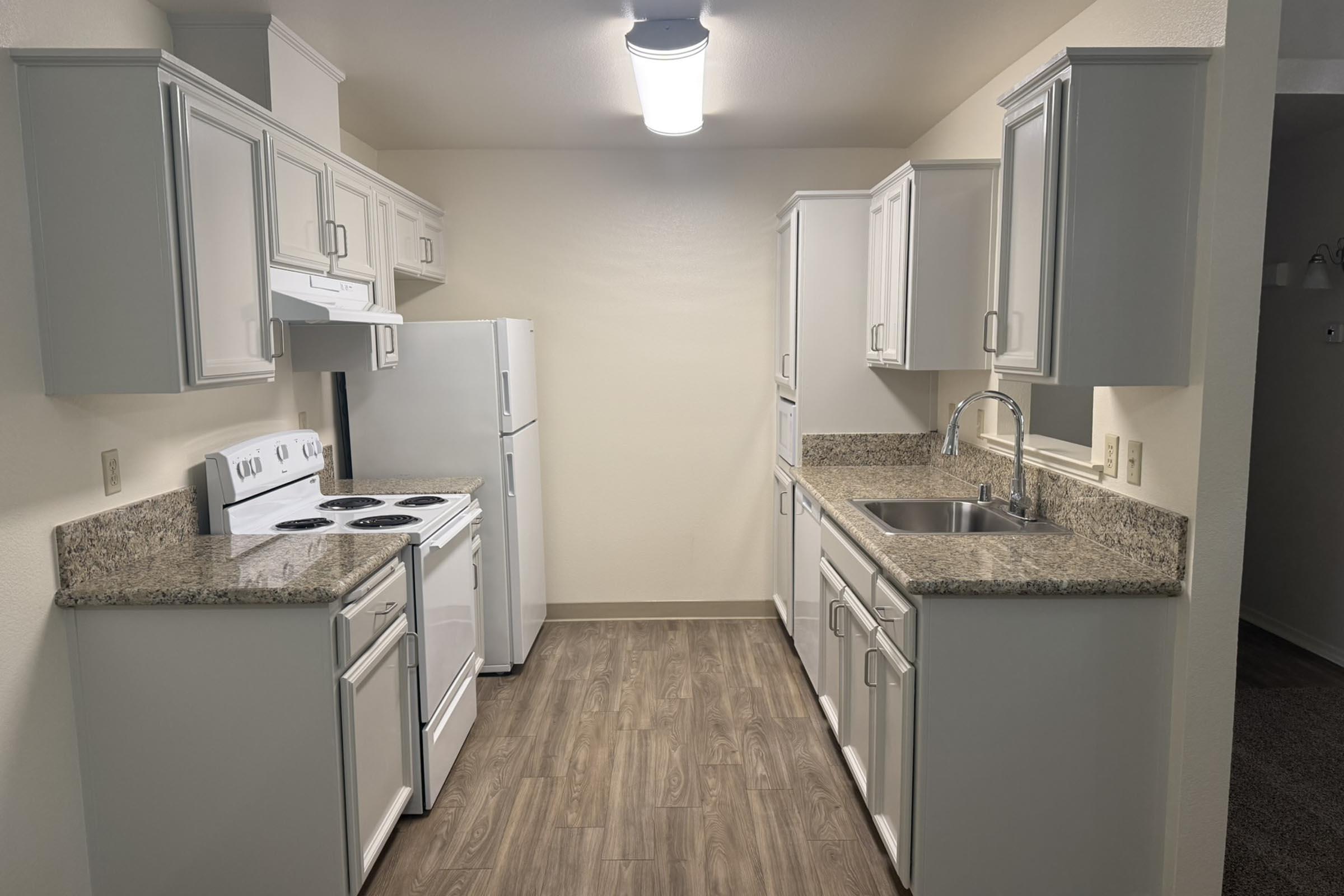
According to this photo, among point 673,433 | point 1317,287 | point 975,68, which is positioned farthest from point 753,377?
point 1317,287

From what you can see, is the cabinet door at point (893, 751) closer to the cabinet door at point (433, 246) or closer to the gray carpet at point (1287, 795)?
the gray carpet at point (1287, 795)

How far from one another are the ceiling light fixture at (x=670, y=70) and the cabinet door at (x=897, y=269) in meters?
0.84

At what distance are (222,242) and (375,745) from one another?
1398 millimetres

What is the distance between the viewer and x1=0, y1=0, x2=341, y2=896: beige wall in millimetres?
1983

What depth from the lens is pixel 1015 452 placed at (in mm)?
2904

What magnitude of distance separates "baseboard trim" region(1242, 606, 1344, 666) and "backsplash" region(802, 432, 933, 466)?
1.96 meters

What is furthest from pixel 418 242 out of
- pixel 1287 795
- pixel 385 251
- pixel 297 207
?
pixel 1287 795

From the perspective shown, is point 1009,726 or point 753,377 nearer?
point 1009,726

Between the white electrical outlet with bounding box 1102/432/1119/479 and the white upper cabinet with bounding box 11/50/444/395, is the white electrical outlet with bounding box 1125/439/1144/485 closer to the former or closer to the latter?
the white electrical outlet with bounding box 1102/432/1119/479

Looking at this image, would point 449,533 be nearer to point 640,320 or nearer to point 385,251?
point 385,251

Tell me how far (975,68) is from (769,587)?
277cm

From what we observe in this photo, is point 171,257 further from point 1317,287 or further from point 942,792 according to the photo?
point 1317,287

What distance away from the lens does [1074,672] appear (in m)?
2.16

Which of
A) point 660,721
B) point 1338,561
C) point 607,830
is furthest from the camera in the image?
point 1338,561
